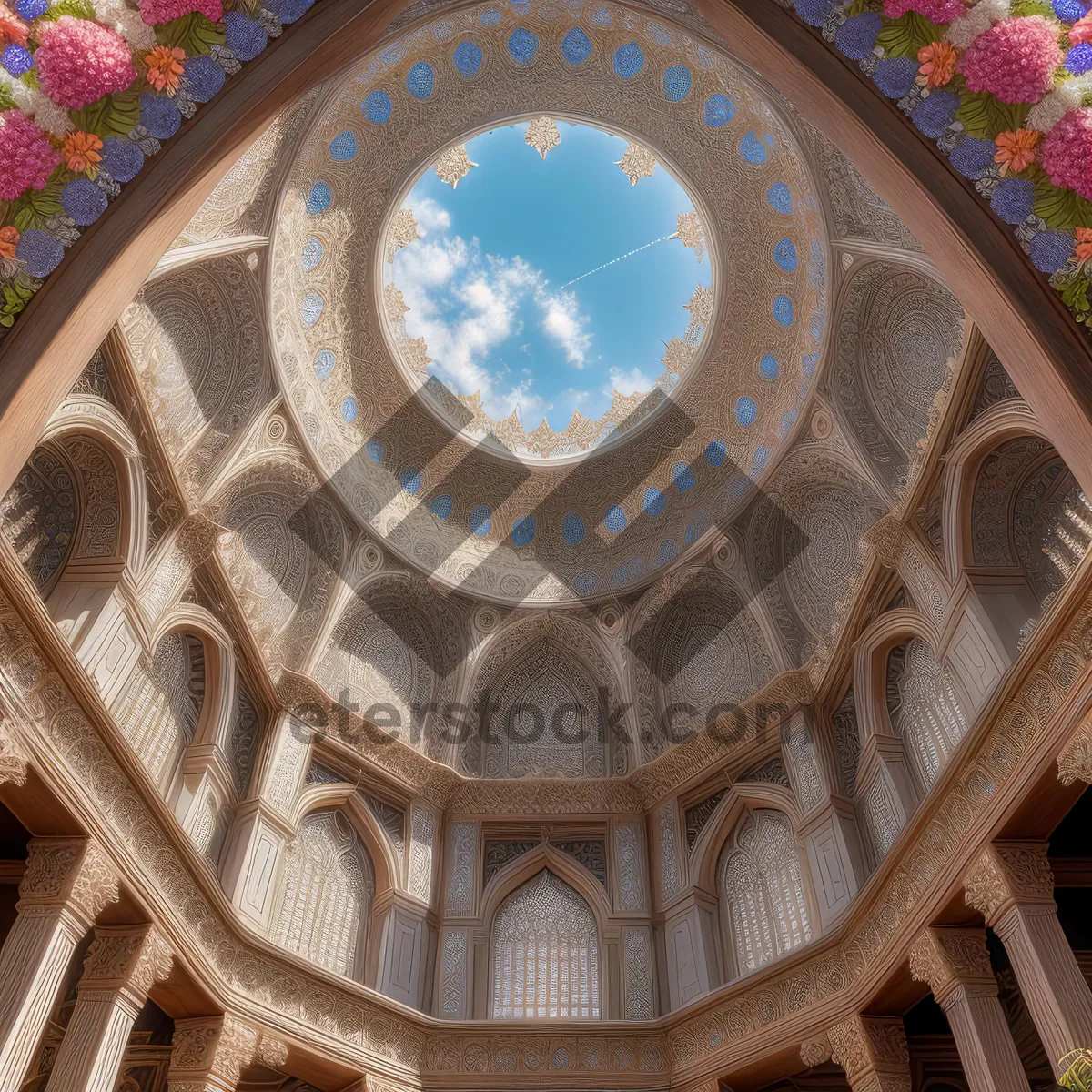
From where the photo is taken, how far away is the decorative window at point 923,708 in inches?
436

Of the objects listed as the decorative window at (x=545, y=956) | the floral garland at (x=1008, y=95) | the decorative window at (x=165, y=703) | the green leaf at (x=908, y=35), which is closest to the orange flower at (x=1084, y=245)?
the floral garland at (x=1008, y=95)

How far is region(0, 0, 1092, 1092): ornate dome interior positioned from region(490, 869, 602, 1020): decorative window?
0.06m

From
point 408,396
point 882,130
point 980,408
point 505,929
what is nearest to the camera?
point 882,130

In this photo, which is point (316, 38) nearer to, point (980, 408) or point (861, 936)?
point (980, 408)

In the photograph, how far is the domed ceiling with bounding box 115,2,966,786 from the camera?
12.7 metres

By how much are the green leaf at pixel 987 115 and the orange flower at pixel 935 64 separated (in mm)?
190

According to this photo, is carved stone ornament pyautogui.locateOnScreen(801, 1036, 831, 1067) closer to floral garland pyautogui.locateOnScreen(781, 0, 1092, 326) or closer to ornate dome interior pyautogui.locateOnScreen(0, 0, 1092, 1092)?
ornate dome interior pyautogui.locateOnScreen(0, 0, 1092, 1092)

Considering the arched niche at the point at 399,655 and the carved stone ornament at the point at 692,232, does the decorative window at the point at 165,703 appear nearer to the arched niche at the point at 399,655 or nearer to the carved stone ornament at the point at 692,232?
the arched niche at the point at 399,655

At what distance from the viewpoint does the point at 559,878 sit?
1500 centimetres

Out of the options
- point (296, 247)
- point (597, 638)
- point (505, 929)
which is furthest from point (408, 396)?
point (505, 929)

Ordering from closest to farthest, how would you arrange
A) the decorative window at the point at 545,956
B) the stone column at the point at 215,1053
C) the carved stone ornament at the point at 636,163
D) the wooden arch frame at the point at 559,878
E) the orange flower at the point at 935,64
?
the orange flower at the point at 935,64
the stone column at the point at 215,1053
the decorative window at the point at 545,956
the wooden arch frame at the point at 559,878
the carved stone ornament at the point at 636,163

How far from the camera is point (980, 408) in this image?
10.8 meters

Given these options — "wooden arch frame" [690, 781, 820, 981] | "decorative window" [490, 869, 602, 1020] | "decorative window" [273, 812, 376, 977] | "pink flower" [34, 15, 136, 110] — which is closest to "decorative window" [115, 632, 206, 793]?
"decorative window" [273, 812, 376, 977]

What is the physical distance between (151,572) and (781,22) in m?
9.07
